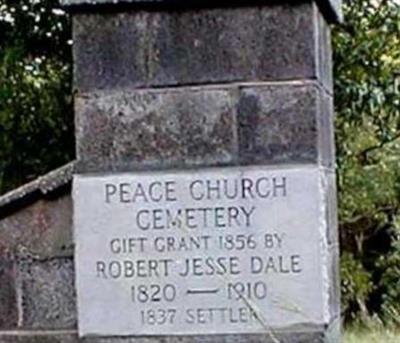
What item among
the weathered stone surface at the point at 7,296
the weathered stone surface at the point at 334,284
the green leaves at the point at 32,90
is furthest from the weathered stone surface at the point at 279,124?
the green leaves at the point at 32,90

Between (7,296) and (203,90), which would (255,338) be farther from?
(7,296)

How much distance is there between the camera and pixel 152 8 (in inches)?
169

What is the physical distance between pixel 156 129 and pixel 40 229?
627mm

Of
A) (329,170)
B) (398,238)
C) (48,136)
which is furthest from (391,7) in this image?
(398,238)

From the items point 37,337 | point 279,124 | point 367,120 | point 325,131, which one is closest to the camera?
point 279,124

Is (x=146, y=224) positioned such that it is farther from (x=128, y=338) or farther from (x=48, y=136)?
(x=48, y=136)

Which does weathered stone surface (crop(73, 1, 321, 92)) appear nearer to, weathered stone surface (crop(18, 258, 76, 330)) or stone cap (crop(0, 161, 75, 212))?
stone cap (crop(0, 161, 75, 212))

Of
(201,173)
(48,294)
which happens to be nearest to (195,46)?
(201,173)

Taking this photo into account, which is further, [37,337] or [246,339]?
[37,337]

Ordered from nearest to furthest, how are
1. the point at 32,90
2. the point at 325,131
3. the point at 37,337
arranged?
the point at 325,131 → the point at 37,337 → the point at 32,90

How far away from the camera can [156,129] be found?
4.26 meters

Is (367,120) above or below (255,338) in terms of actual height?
above

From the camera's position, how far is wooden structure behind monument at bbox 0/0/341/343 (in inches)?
164

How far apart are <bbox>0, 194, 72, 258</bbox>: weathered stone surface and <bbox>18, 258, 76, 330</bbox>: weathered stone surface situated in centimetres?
4
